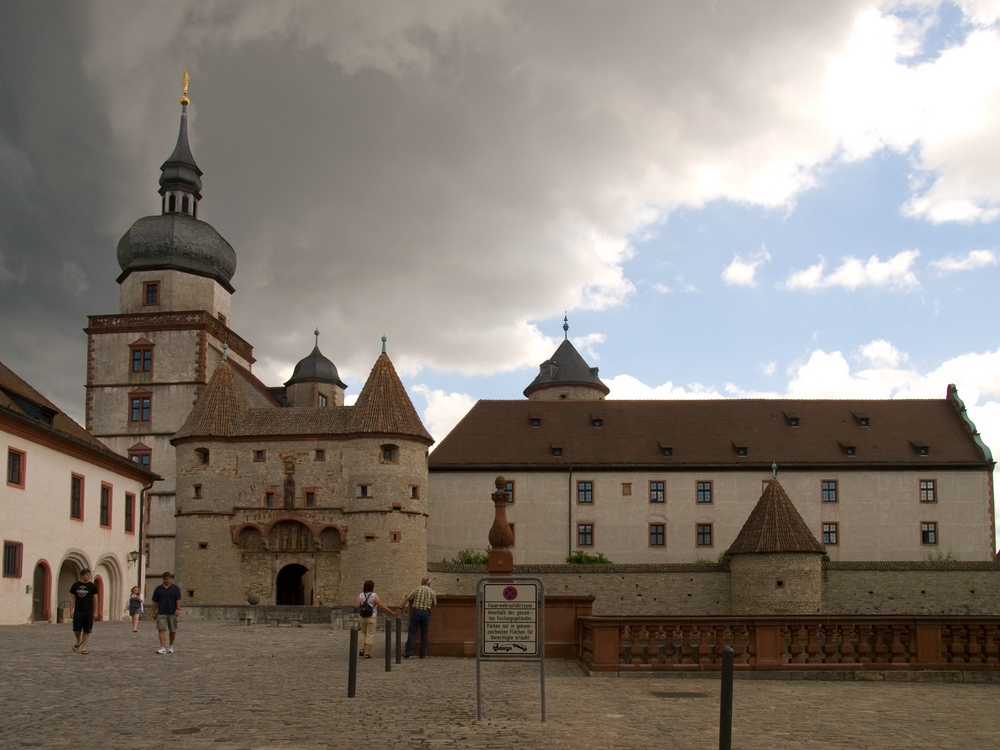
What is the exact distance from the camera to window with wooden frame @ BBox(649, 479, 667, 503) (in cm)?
5638

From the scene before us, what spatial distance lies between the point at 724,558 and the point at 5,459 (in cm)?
3004

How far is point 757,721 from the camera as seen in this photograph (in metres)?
11.7

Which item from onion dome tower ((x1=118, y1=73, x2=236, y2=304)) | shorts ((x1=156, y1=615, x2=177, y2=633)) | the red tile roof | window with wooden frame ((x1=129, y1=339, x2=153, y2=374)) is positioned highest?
onion dome tower ((x1=118, y1=73, x2=236, y2=304))

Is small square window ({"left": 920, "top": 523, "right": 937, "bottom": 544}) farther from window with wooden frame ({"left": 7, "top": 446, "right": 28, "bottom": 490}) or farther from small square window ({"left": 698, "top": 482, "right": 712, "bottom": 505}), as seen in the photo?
window with wooden frame ({"left": 7, "top": 446, "right": 28, "bottom": 490})

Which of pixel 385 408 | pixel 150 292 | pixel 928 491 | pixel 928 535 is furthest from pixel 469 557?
pixel 928 491

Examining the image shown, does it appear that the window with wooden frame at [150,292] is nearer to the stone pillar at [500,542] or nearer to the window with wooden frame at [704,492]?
the window with wooden frame at [704,492]

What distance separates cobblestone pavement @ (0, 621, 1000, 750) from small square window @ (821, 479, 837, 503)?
136 ft

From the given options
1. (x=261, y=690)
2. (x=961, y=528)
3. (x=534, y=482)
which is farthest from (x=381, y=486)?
(x=261, y=690)

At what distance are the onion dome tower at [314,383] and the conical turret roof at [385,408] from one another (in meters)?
19.8

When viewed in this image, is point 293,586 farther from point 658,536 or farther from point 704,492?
point 704,492

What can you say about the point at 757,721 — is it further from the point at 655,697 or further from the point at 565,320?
the point at 565,320

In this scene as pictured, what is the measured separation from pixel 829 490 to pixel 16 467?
3961 cm

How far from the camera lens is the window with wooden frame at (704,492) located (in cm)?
5628

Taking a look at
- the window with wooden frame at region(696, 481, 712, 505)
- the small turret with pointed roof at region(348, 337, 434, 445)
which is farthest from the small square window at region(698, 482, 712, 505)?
the small turret with pointed roof at region(348, 337, 434, 445)
